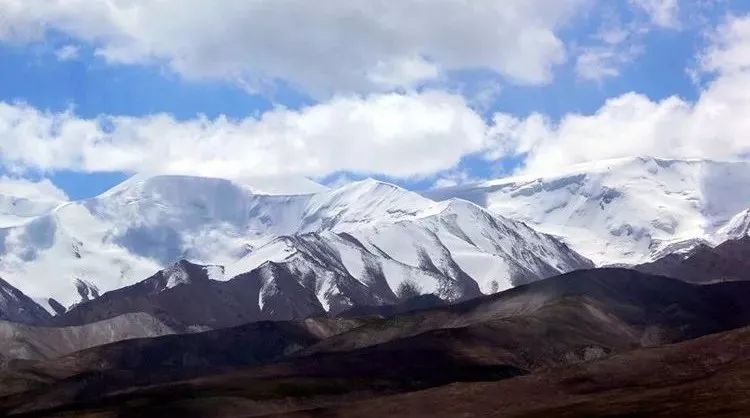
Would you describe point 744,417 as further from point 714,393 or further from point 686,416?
point 714,393

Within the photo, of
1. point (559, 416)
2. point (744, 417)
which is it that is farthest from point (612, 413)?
point (744, 417)

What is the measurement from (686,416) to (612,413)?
16636 millimetres

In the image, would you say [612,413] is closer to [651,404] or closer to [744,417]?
[651,404]

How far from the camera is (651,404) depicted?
196m

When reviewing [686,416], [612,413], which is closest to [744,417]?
[686,416]

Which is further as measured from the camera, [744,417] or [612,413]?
[612,413]

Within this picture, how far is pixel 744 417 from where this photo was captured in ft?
548

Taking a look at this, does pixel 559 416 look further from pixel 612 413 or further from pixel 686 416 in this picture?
pixel 686 416

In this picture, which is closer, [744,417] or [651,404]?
[744,417]

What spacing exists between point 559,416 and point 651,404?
49.6 feet

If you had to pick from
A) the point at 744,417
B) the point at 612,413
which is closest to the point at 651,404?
the point at 612,413

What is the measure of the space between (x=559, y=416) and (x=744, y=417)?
117 ft

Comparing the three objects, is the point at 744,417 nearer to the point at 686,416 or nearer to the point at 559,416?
the point at 686,416

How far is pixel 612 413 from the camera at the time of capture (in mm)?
190625
